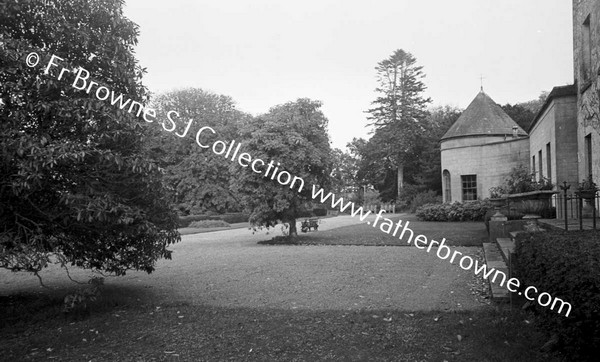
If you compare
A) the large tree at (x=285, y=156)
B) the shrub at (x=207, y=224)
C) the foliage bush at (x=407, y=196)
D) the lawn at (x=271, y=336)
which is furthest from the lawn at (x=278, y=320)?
the foliage bush at (x=407, y=196)

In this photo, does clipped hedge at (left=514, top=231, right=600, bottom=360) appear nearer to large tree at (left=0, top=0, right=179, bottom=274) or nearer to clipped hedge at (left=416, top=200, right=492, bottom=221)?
large tree at (left=0, top=0, right=179, bottom=274)

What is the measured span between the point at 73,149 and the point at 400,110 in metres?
46.3

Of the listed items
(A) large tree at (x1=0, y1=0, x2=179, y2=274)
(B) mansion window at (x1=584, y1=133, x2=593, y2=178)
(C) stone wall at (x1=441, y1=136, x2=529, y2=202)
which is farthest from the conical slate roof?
(A) large tree at (x1=0, y1=0, x2=179, y2=274)

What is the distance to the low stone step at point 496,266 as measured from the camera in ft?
19.3

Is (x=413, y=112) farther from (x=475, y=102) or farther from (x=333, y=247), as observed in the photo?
(x=333, y=247)

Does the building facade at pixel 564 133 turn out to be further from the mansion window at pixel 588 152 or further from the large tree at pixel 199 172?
the large tree at pixel 199 172

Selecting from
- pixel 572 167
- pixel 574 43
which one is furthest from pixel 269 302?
pixel 574 43

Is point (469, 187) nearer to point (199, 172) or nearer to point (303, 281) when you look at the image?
point (199, 172)

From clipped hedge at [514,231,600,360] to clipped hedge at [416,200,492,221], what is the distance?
22.2 meters

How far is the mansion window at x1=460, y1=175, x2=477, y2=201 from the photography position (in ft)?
98.5

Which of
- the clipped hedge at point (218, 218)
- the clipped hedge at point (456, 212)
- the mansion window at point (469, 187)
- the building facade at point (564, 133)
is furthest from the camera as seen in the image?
the clipped hedge at point (218, 218)

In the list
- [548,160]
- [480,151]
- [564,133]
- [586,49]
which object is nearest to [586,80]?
[586,49]

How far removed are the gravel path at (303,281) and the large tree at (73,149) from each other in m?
1.45

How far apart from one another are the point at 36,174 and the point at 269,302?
3.53 meters
